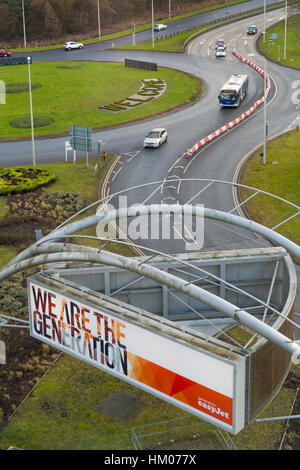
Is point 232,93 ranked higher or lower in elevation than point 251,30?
lower

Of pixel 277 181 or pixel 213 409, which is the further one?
pixel 277 181

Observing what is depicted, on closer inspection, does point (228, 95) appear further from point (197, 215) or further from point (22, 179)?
point (197, 215)

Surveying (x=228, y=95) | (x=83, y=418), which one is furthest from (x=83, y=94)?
(x=83, y=418)

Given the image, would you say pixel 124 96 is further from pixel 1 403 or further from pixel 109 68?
pixel 1 403

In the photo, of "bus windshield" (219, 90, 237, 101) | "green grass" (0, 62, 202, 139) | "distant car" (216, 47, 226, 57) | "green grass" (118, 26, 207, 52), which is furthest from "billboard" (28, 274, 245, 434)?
"green grass" (118, 26, 207, 52)

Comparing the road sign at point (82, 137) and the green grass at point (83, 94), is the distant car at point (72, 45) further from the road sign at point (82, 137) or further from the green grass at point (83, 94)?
the road sign at point (82, 137)

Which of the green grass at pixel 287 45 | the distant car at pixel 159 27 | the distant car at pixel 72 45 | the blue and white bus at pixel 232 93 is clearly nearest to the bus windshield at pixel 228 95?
the blue and white bus at pixel 232 93
